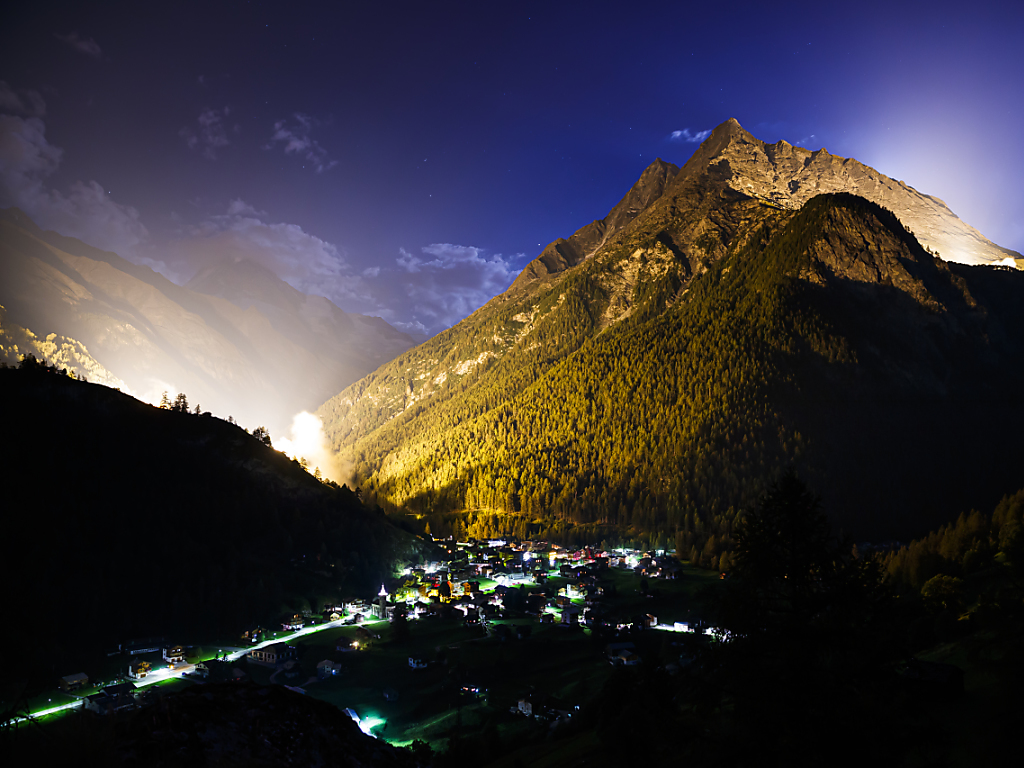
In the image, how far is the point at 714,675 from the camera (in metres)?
13.2

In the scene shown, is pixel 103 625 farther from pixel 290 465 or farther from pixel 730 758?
pixel 730 758

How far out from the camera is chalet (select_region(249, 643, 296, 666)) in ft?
233

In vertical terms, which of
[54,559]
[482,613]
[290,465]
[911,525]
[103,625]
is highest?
[290,465]

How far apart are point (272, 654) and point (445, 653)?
23552mm

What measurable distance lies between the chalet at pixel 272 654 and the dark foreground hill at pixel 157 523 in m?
11.2

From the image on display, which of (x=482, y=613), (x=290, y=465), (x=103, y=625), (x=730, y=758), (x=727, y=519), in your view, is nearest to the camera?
(x=730, y=758)

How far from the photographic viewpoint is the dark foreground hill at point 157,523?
78250 mm

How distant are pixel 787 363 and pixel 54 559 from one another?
7939 inches

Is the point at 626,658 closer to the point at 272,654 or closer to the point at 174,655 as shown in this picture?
the point at 272,654

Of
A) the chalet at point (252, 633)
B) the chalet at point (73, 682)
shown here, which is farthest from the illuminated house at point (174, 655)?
the chalet at point (73, 682)

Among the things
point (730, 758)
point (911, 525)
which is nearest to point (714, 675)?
point (730, 758)

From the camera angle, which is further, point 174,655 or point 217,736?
point 174,655

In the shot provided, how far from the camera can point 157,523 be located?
93.3 metres

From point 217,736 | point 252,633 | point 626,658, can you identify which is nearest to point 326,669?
point 252,633
